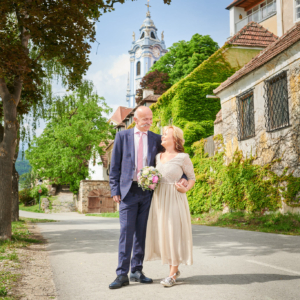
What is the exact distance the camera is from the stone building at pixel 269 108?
37.2 feet

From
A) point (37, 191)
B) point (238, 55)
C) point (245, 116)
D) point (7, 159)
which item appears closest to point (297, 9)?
point (238, 55)

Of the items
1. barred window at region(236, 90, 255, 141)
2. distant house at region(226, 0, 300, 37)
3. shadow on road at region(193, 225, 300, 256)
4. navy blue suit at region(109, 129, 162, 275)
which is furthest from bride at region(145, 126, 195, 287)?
distant house at region(226, 0, 300, 37)

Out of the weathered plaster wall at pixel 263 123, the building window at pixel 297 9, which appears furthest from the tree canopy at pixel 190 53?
the weathered plaster wall at pixel 263 123

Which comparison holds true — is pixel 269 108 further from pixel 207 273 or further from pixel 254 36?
pixel 254 36

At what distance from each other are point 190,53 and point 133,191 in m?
35.4

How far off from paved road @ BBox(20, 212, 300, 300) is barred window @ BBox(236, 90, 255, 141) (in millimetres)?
6850

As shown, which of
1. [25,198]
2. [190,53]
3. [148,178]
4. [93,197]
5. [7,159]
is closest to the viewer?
[148,178]

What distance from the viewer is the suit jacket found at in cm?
460

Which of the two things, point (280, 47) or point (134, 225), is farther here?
point (280, 47)

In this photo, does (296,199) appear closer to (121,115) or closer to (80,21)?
(80,21)

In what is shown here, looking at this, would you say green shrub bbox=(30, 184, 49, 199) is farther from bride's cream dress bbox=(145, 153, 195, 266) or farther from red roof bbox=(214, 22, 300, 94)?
bride's cream dress bbox=(145, 153, 195, 266)

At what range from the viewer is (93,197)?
123 feet

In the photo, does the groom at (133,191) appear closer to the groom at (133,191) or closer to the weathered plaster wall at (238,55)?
the groom at (133,191)

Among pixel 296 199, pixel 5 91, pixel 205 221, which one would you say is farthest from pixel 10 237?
pixel 205 221
